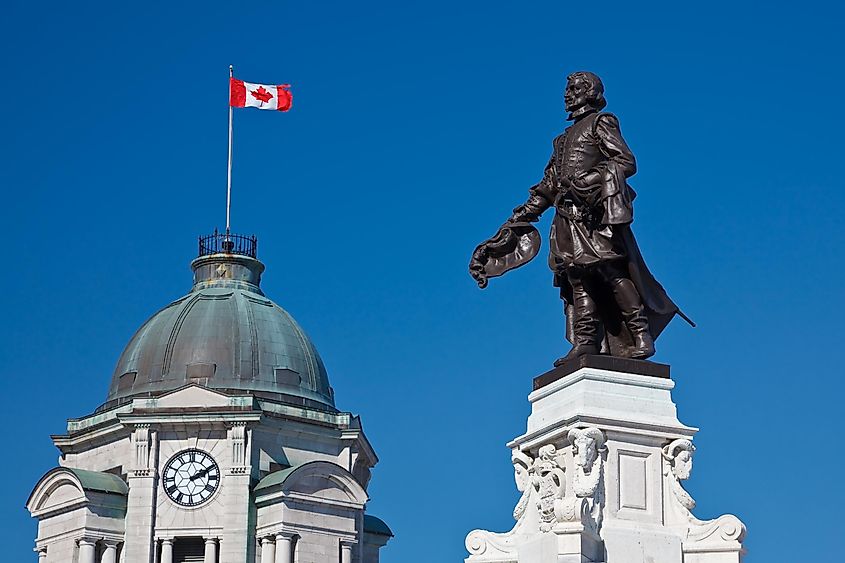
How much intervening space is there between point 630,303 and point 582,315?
0.53 metres

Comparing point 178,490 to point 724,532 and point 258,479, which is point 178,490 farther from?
point 724,532

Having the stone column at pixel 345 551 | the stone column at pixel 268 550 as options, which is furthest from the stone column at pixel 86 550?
the stone column at pixel 345 551

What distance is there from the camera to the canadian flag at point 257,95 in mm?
90062

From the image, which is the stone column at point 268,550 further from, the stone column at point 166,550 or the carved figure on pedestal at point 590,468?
the carved figure on pedestal at point 590,468

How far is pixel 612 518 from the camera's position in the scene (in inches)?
721

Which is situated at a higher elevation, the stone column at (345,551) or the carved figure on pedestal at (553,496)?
the stone column at (345,551)

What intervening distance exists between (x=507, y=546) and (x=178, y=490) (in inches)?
2630

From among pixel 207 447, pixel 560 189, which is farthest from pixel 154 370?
pixel 560 189

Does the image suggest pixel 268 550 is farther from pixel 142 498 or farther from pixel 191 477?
pixel 142 498

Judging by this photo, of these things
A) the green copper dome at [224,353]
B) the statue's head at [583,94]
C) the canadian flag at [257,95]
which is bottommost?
the statue's head at [583,94]

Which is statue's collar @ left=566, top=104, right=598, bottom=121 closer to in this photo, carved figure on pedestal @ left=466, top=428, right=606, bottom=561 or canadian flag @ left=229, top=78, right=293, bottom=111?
carved figure on pedestal @ left=466, top=428, right=606, bottom=561

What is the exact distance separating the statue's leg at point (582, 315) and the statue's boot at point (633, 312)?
29 cm

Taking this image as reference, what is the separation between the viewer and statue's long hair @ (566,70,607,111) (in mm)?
20250

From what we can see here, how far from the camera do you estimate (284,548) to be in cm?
8206
